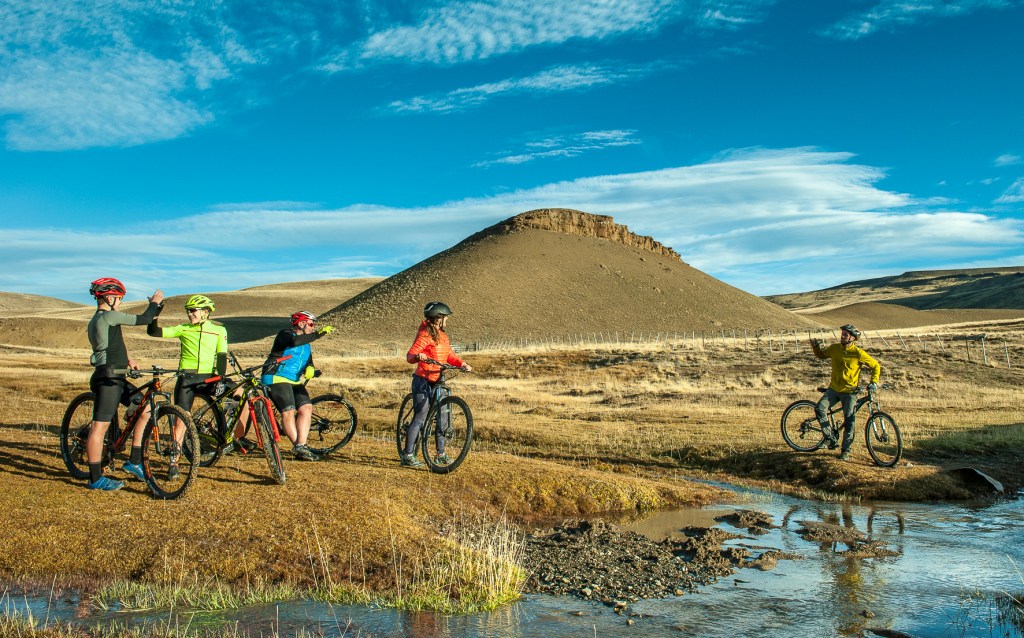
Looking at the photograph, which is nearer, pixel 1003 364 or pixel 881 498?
pixel 881 498

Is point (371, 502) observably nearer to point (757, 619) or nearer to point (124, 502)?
point (124, 502)

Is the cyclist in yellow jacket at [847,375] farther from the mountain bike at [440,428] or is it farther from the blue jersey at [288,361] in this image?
the blue jersey at [288,361]

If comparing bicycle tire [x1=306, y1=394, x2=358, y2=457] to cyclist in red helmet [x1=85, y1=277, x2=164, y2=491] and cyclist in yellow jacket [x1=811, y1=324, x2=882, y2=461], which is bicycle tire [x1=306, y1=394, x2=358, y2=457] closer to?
cyclist in red helmet [x1=85, y1=277, x2=164, y2=491]

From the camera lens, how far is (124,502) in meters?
8.48

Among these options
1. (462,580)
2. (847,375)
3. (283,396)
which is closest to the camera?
(462,580)

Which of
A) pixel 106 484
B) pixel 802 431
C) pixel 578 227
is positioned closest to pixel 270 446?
pixel 106 484

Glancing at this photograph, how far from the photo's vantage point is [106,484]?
886cm

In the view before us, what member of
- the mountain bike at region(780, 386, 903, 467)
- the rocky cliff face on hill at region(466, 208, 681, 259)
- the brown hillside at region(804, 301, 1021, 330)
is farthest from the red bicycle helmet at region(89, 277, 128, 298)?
the brown hillside at region(804, 301, 1021, 330)

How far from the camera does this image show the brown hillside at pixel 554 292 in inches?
4173

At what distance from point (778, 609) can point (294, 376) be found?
6.86 metres

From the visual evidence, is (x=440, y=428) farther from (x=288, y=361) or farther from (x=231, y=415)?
(x=231, y=415)

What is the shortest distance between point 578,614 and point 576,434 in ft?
39.6

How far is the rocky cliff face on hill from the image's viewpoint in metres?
147

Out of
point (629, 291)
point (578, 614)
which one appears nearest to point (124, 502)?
point (578, 614)
